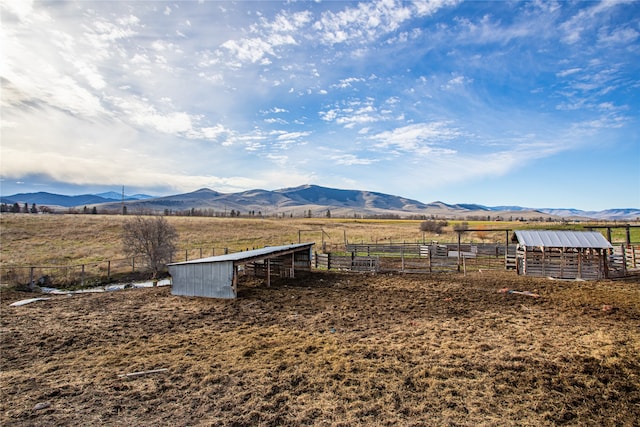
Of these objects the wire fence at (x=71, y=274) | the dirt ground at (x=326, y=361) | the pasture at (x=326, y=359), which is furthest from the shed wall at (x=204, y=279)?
the wire fence at (x=71, y=274)

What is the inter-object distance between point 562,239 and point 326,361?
20.4 metres

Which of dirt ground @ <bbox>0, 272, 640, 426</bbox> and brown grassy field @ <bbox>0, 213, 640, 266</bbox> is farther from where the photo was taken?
brown grassy field @ <bbox>0, 213, 640, 266</bbox>

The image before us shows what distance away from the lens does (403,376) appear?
7.98 meters

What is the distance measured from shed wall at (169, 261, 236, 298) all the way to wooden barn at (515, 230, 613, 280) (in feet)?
60.9

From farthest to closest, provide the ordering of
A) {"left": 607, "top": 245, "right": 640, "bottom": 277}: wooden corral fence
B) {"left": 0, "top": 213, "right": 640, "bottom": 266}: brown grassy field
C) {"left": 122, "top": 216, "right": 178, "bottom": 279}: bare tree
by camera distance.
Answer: {"left": 0, "top": 213, "right": 640, "bottom": 266}: brown grassy field, {"left": 122, "top": 216, "right": 178, "bottom": 279}: bare tree, {"left": 607, "top": 245, "right": 640, "bottom": 277}: wooden corral fence

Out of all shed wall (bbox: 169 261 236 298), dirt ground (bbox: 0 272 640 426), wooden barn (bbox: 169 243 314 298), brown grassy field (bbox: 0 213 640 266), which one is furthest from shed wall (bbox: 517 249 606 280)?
shed wall (bbox: 169 261 236 298)

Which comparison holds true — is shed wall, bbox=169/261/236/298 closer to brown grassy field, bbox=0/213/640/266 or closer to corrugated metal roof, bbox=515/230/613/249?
brown grassy field, bbox=0/213/640/266

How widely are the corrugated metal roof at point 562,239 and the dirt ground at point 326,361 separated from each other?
5731 millimetres

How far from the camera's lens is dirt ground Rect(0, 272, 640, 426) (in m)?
6.63

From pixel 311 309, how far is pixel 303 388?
6748 mm

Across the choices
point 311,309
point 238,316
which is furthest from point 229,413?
point 311,309

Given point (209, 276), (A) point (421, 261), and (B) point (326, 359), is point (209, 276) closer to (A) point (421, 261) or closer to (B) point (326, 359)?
(B) point (326, 359)

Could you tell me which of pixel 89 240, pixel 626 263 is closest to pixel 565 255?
pixel 626 263

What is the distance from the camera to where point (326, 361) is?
8867mm
